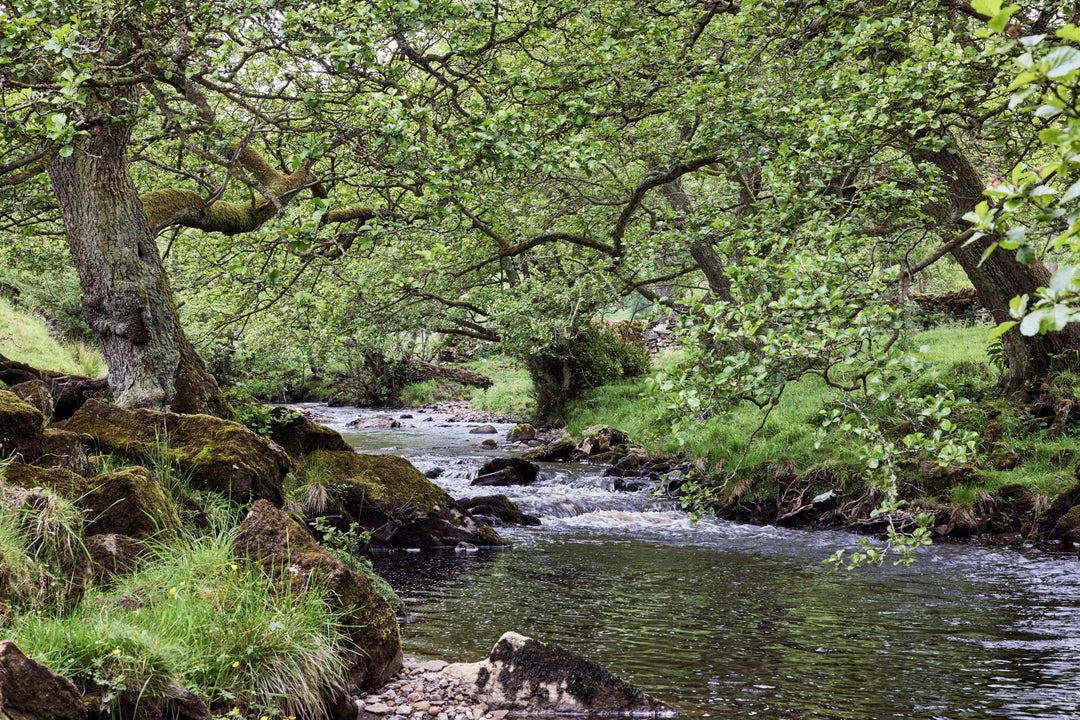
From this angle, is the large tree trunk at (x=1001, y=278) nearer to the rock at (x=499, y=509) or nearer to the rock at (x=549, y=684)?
the rock at (x=499, y=509)

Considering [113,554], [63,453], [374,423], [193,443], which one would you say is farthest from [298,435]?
[374,423]

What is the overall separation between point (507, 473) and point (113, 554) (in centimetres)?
1195

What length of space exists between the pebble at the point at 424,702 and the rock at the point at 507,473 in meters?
11.2

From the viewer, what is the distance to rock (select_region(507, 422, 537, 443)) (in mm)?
26281

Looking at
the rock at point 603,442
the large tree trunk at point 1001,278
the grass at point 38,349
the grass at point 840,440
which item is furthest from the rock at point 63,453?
the rock at point 603,442

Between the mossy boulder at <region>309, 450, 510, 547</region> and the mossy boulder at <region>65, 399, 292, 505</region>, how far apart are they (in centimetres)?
253

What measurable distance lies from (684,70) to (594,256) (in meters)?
6.74

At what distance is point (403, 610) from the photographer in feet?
29.1

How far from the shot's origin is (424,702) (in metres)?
6.07

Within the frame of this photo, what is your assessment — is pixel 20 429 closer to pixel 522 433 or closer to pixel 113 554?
pixel 113 554

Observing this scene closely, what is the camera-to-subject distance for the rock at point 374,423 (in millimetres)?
31453

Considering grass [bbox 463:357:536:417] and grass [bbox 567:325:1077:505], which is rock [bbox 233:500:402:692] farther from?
grass [bbox 463:357:536:417]

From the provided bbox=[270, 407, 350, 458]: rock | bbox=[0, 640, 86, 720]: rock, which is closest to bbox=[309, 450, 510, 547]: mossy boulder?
bbox=[270, 407, 350, 458]: rock

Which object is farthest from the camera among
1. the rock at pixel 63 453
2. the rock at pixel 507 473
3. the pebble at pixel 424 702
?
the rock at pixel 507 473
